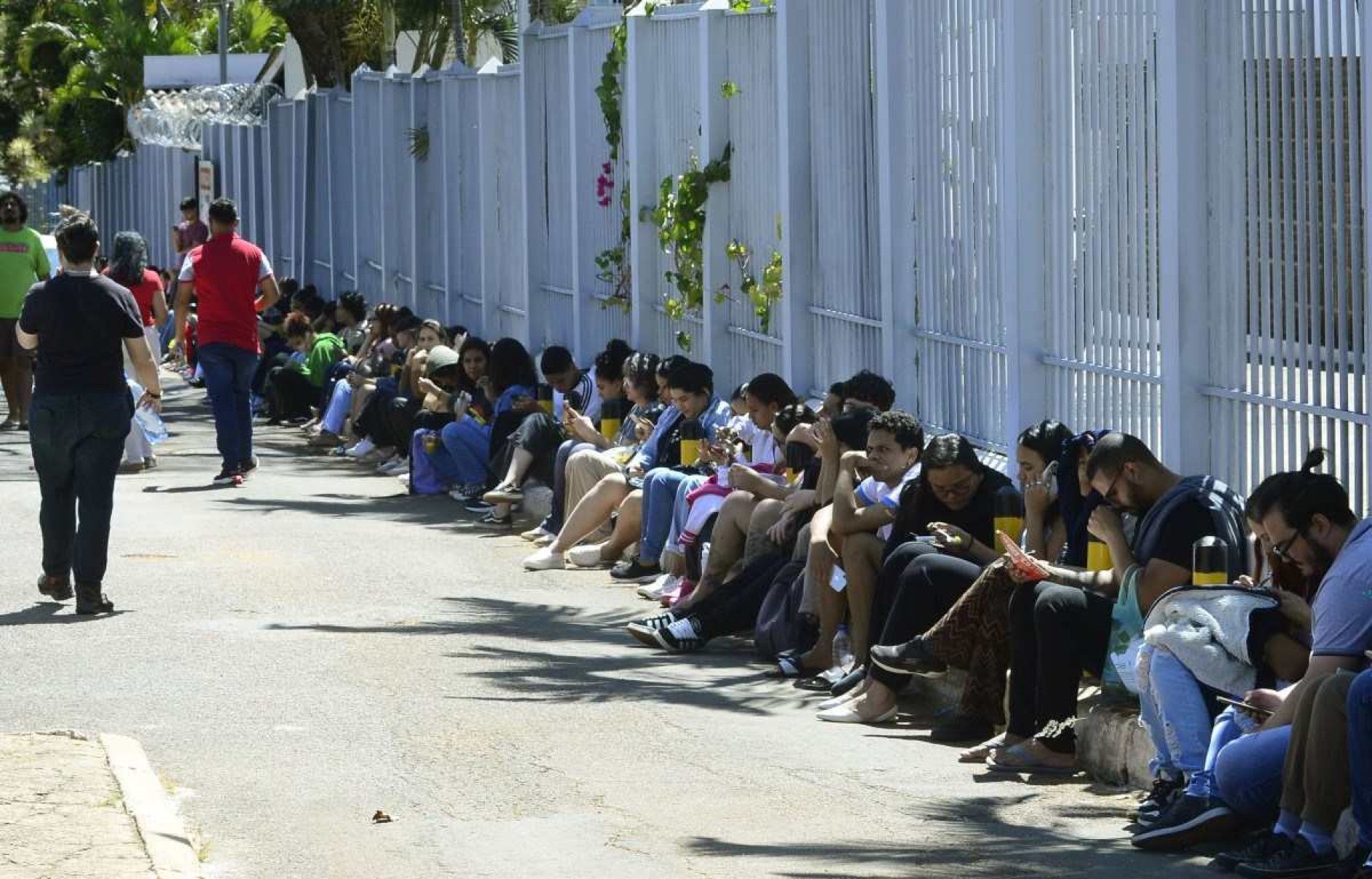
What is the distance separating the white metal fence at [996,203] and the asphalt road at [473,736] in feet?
5.78

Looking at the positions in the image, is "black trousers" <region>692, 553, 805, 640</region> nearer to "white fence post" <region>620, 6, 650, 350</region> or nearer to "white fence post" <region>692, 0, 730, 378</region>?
"white fence post" <region>692, 0, 730, 378</region>

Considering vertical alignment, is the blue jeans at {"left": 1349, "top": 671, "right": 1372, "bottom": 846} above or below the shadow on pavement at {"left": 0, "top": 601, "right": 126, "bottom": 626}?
above

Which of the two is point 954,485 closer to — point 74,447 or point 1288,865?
point 1288,865

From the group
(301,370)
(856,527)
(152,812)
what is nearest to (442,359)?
(301,370)

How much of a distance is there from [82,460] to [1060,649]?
18.1ft

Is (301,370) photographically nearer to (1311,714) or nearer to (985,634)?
(985,634)

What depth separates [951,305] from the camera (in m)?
12.1

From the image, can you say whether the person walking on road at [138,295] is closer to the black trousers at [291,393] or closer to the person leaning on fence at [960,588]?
the black trousers at [291,393]

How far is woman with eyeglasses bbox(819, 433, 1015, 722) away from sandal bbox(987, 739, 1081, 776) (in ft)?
3.23

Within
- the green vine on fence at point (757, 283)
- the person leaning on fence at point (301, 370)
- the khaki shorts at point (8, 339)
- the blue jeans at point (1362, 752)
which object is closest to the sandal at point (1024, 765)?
the blue jeans at point (1362, 752)

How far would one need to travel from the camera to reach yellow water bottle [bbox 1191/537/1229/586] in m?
7.79

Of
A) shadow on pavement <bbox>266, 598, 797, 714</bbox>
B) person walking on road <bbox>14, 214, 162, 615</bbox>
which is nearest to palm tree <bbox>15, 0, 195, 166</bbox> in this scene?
person walking on road <bbox>14, 214, 162, 615</bbox>

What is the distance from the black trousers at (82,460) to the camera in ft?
39.0

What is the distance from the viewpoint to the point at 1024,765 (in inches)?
333
